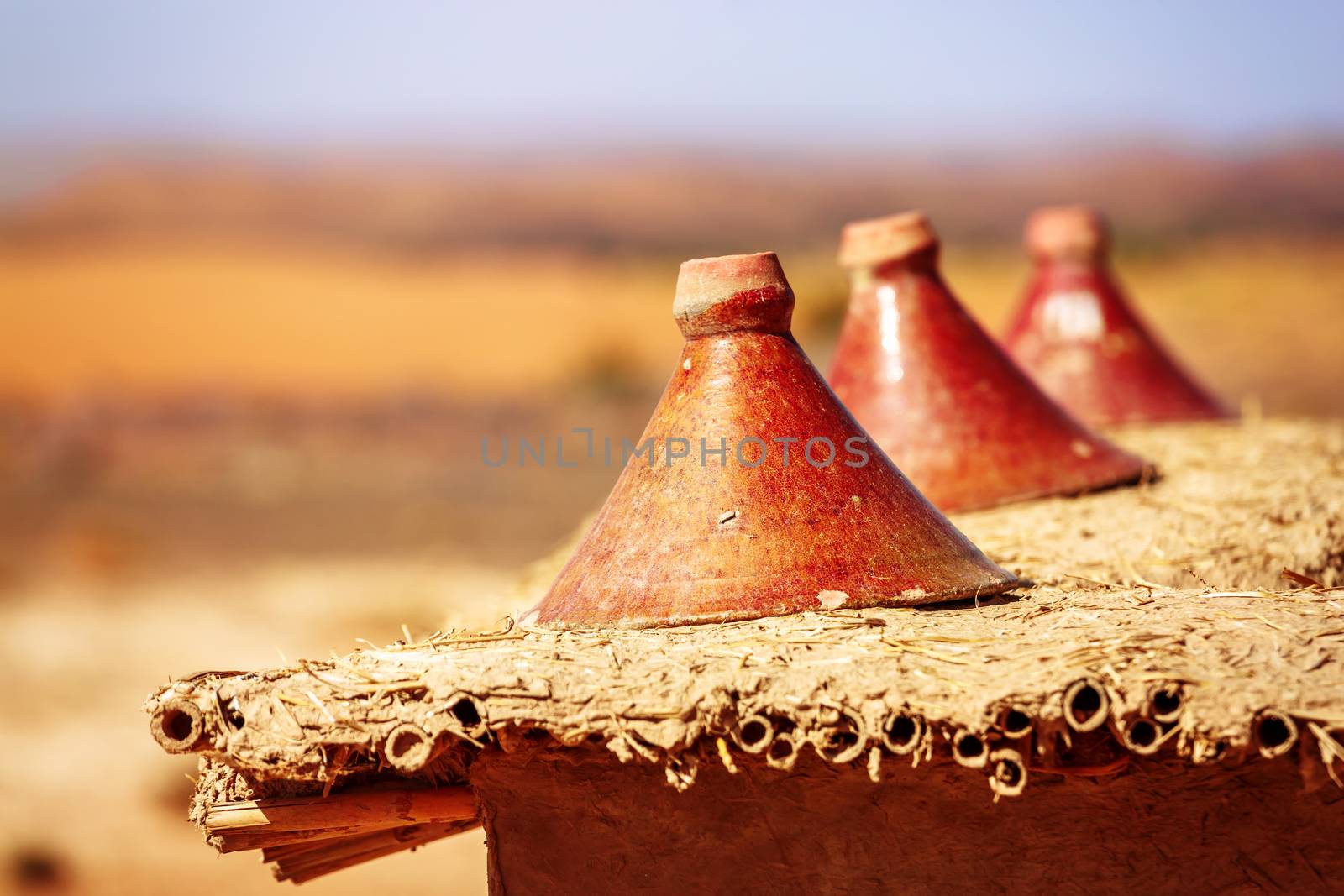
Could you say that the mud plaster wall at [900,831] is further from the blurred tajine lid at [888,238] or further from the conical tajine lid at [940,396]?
the blurred tajine lid at [888,238]

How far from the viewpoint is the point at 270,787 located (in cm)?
264

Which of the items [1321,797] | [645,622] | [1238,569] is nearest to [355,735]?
[645,622]

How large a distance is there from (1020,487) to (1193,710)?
6.85ft

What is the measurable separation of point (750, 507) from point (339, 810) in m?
0.96

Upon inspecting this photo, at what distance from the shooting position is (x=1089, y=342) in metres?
5.96

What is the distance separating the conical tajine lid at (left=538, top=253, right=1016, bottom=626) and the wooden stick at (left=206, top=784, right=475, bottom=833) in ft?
1.34

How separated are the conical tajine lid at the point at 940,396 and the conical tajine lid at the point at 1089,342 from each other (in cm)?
→ 144

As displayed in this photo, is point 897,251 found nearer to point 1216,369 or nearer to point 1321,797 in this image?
point 1321,797

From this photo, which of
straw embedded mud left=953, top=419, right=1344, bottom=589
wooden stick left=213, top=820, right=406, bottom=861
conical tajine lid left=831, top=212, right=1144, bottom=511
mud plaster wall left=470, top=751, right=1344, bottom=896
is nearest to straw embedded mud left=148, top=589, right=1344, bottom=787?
mud plaster wall left=470, top=751, right=1344, bottom=896

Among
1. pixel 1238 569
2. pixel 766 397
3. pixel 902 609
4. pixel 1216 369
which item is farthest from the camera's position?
pixel 1216 369

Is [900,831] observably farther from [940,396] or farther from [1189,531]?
[940,396]

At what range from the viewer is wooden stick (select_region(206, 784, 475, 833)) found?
2.63 meters

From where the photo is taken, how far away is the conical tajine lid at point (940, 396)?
430cm

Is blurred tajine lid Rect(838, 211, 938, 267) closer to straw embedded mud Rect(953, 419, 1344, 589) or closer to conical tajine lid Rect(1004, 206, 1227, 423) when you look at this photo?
straw embedded mud Rect(953, 419, 1344, 589)
